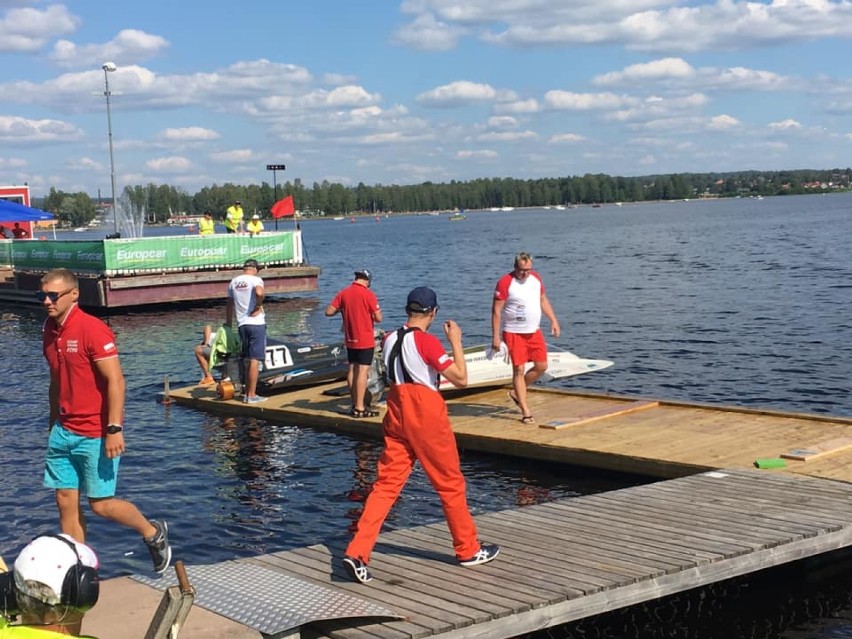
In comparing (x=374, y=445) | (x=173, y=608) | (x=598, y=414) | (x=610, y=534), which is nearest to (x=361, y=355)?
(x=374, y=445)

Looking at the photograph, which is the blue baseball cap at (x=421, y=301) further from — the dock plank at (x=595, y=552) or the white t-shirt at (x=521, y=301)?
the white t-shirt at (x=521, y=301)

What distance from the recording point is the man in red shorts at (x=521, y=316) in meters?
12.1

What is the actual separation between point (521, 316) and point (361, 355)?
234cm

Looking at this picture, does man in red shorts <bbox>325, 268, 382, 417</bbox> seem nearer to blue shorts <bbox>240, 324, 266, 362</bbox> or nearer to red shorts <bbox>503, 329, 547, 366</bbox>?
red shorts <bbox>503, 329, 547, 366</bbox>

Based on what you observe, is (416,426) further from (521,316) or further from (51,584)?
(521,316)

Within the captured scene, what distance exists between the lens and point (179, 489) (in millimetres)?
12219

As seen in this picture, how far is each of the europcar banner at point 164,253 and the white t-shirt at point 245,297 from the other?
60.8 feet

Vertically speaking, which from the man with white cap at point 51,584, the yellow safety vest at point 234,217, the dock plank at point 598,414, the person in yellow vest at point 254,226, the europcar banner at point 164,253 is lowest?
the dock plank at point 598,414

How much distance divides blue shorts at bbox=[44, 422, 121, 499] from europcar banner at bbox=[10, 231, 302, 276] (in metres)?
25.7

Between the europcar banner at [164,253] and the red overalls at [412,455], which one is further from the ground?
the europcar banner at [164,253]

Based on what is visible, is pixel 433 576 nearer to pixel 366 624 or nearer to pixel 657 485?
pixel 366 624

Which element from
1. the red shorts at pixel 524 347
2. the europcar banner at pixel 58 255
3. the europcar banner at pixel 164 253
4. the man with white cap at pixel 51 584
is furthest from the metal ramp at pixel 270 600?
the europcar banner at pixel 164 253

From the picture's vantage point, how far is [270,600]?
259 inches

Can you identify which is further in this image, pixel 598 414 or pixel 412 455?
pixel 598 414
